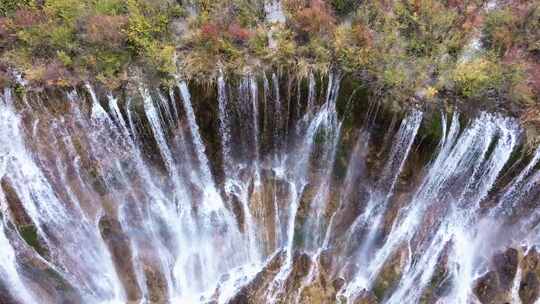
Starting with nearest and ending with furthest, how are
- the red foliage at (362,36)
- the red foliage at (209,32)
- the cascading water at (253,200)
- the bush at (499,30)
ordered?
the cascading water at (253,200)
the red foliage at (362,36)
the red foliage at (209,32)
the bush at (499,30)

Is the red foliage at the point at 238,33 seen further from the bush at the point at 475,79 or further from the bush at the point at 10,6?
the bush at the point at 10,6

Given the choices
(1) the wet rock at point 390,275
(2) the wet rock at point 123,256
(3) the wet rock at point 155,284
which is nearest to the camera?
(1) the wet rock at point 390,275

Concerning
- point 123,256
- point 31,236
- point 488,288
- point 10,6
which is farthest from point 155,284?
point 488,288

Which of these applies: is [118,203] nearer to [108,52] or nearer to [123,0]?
[108,52]

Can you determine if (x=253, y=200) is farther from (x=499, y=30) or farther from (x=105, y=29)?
(x=499, y=30)

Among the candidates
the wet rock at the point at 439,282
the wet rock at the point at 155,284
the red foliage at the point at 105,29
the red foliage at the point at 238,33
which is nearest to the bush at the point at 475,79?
the wet rock at the point at 439,282

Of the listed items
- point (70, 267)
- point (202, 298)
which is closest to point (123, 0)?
point (70, 267)

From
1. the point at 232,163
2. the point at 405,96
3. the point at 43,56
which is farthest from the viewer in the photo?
the point at 232,163
